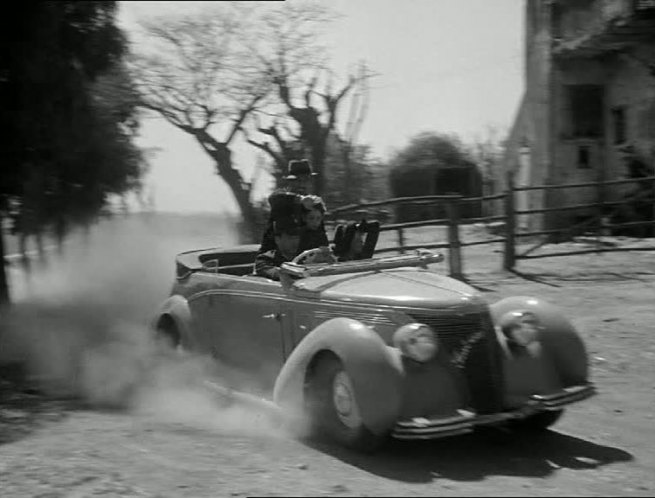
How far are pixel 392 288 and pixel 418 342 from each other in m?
0.57

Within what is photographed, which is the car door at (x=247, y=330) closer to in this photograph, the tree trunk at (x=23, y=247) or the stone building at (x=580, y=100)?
the tree trunk at (x=23, y=247)

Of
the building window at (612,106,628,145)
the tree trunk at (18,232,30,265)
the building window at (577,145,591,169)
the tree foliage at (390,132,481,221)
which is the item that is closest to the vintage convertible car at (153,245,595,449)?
the tree trunk at (18,232,30,265)

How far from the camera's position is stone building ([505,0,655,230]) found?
20203mm

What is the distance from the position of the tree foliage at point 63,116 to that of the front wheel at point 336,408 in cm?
449

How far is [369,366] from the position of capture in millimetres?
5270

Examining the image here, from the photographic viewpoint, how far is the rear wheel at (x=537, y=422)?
6.03 m

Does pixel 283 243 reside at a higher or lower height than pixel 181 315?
higher

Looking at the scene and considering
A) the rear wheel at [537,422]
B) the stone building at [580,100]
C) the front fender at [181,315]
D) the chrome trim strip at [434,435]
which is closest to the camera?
the chrome trim strip at [434,435]

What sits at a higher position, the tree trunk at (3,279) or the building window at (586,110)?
the building window at (586,110)

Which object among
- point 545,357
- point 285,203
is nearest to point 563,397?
point 545,357

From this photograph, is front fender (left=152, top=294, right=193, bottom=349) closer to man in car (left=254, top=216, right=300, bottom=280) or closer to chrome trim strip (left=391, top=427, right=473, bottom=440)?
man in car (left=254, top=216, right=300, bottom=280)

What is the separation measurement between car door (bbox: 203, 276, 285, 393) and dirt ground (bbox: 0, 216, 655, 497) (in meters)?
0.32

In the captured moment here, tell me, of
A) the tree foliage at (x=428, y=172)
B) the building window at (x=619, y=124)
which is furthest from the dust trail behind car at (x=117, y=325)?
the tree foliage at (x=428, y=172)

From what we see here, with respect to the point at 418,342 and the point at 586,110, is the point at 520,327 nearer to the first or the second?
the point at 418,342
